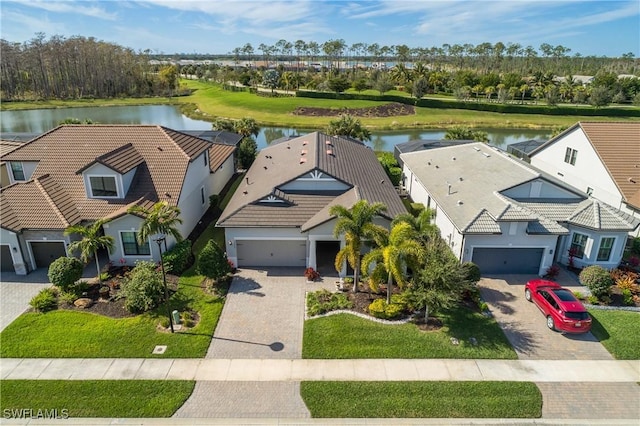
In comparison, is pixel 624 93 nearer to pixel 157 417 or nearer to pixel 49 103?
pixel 157 417

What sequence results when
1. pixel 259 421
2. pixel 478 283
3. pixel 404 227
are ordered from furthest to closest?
1. pixel 478 283
2. pixel 404 227
3. pixel 259 421

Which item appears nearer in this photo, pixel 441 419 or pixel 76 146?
pixel 441 419

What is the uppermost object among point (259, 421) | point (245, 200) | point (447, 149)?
point (447, 149)

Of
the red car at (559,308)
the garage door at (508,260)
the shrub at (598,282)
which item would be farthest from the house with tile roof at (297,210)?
the shrub at (598,282)

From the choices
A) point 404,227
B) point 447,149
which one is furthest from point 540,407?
point 447,149

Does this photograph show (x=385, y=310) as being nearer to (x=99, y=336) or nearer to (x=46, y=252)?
(x=99, y=336)

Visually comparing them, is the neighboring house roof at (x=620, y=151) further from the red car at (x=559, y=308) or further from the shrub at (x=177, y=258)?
the shrub at (x=177, y=258)
